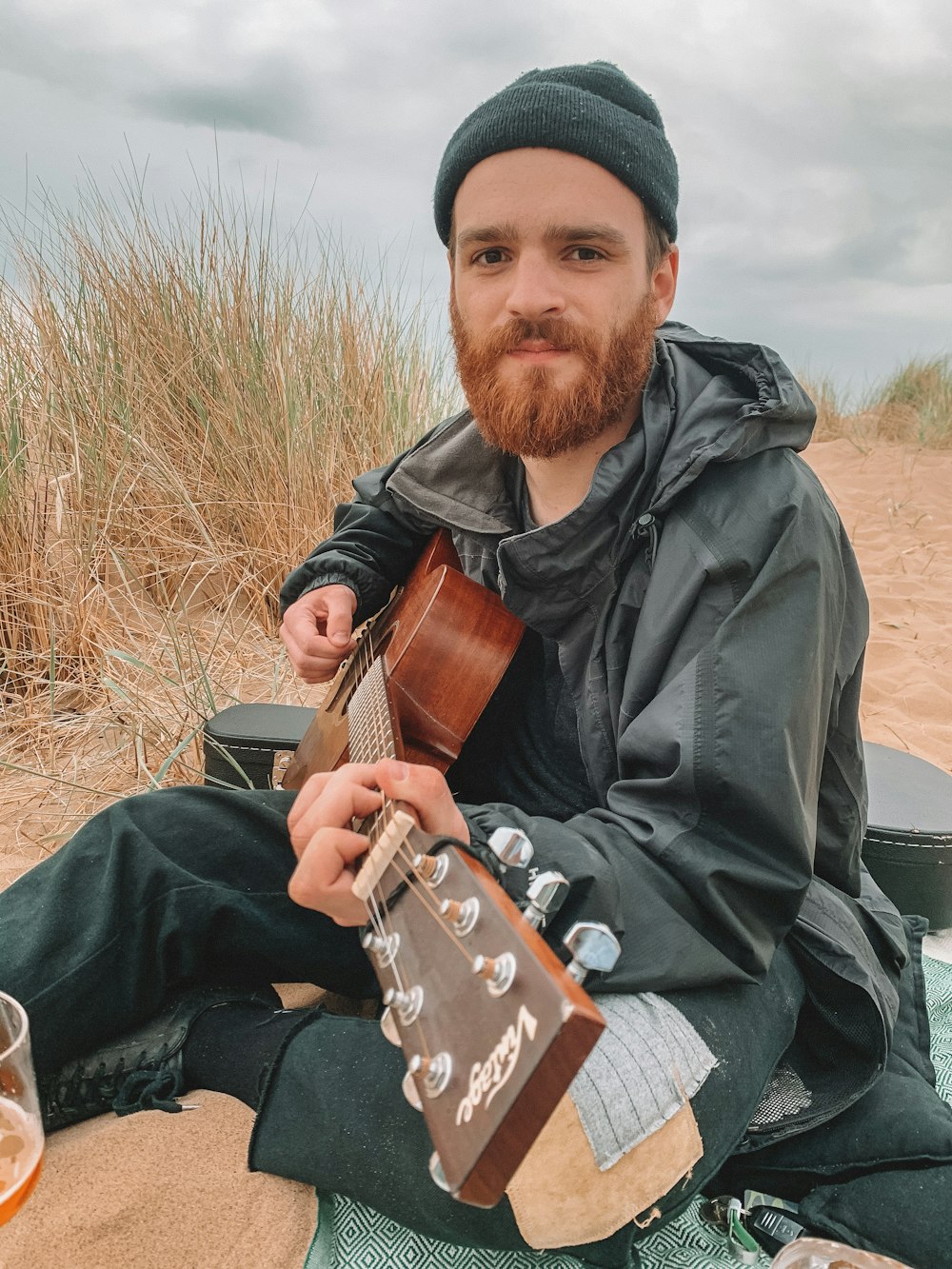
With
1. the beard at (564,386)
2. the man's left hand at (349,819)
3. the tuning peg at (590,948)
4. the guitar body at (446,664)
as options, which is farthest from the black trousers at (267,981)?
the beard at (564,386)

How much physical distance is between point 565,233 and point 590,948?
58.0 inches

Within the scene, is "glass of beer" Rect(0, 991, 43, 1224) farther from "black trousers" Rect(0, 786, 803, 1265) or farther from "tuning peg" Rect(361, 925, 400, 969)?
"black trousers" Rect(0, 786, 803, 1265)

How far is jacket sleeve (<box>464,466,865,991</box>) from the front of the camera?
141cm

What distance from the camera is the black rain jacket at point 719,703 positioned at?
1.42 m

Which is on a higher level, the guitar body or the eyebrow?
the eyebrow

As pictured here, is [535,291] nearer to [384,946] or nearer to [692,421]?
[692,421]

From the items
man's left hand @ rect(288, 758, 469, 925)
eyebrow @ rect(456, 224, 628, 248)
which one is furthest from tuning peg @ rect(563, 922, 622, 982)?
eyebrow @ rect(456, 224, 628, 248)

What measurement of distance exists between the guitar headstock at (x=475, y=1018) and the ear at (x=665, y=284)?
60.7 inches

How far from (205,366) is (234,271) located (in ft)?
1.93

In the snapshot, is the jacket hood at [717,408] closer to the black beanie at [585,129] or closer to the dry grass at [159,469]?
the black beanie at [585,129]

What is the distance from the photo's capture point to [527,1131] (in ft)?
2.38

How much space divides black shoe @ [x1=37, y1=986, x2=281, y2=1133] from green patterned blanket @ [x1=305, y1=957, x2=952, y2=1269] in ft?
1.15

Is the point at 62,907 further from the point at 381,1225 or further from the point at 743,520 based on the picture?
the point at 743,520

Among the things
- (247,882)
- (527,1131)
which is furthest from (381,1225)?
(527,1131)
